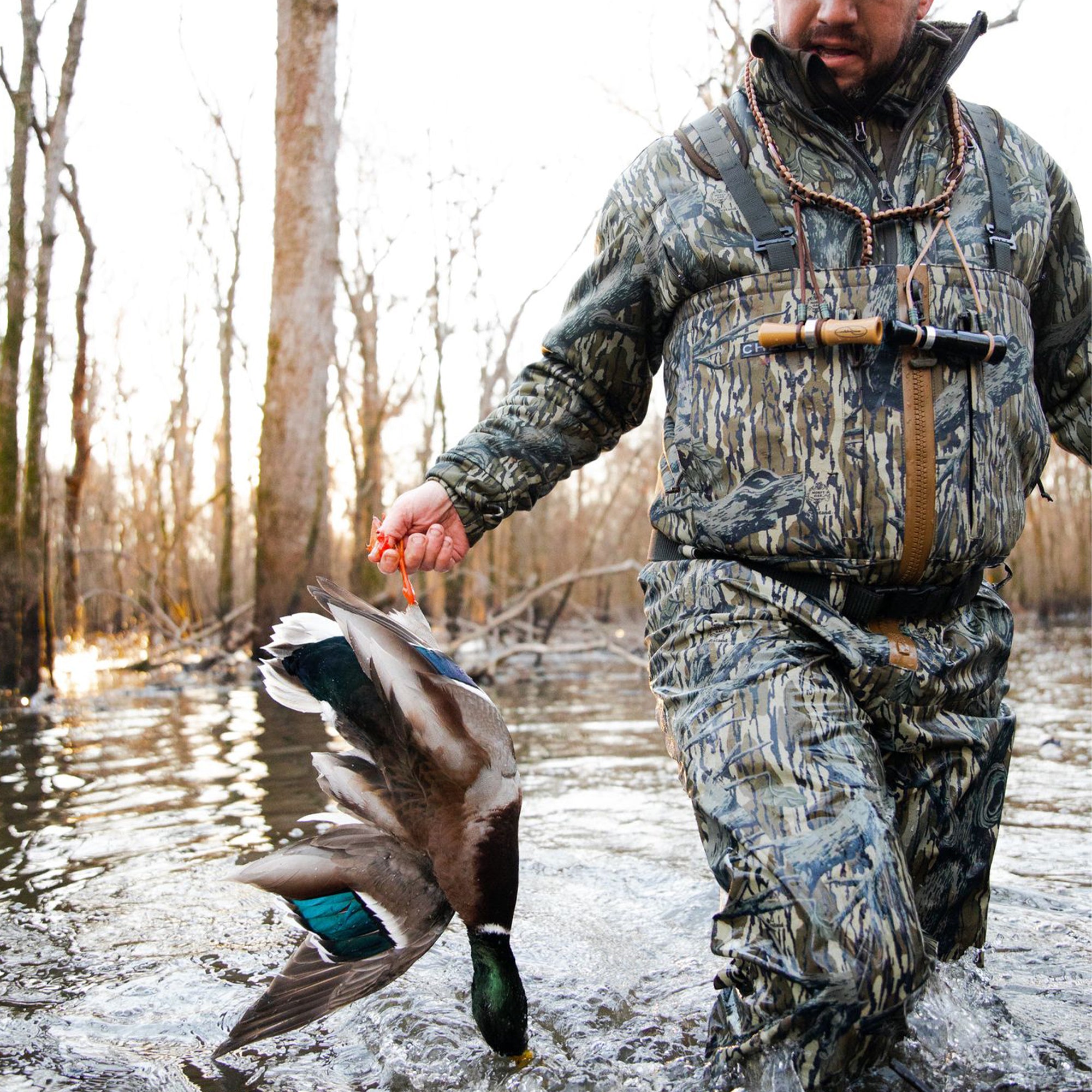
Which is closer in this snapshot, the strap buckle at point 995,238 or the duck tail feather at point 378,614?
the duck tail feather at point 378,614

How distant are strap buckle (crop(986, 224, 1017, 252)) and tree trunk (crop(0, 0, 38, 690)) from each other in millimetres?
10270

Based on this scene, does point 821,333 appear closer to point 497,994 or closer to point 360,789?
point 360,789

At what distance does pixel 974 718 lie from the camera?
2.65 meters

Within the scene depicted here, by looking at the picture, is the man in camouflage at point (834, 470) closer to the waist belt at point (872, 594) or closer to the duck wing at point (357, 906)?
the waist belt at point (872, 594)

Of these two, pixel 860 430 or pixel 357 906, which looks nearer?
pixel 860 430

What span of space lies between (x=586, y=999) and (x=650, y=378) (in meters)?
1.77

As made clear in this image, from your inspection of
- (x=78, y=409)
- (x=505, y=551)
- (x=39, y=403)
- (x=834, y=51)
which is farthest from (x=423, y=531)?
(x=505, y=551)

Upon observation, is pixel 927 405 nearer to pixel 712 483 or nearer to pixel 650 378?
pixel 712 483

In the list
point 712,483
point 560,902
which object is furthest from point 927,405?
point 560,902

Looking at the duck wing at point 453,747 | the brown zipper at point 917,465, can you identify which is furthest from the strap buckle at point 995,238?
the duck wing at point 453,747

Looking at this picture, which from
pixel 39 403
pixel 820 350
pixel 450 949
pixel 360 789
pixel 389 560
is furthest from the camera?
pixel 39 403

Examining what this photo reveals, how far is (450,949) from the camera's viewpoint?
12.3 ft

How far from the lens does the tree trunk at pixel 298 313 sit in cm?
1155

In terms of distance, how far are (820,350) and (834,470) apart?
10.3 inches
